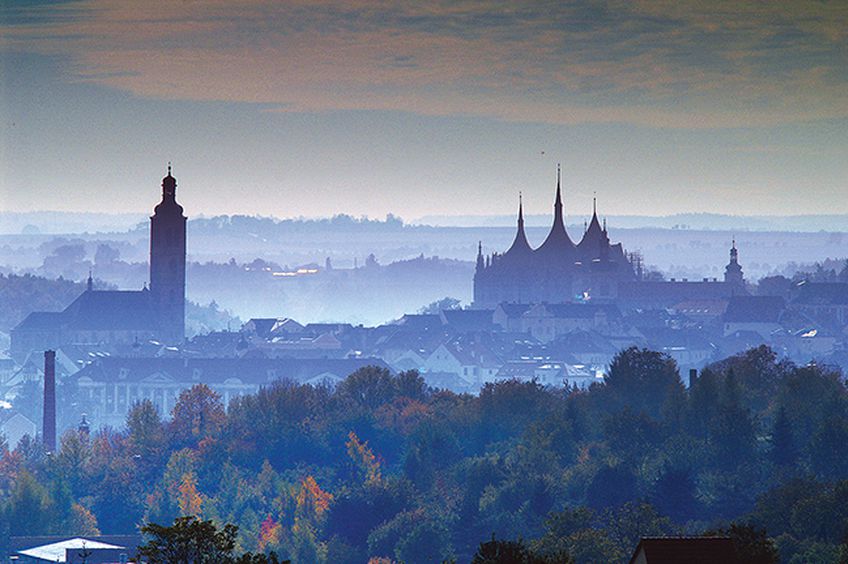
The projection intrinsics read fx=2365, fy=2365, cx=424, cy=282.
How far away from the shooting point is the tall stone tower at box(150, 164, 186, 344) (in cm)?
14800

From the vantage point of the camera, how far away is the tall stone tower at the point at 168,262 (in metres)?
148

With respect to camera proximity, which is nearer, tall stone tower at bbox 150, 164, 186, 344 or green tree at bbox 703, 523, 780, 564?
green tree at bbox 703, 523, 780, 564

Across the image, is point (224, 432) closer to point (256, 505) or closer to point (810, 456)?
point (256, 505)

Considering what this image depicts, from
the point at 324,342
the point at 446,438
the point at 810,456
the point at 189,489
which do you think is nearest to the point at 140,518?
the point at 189,489

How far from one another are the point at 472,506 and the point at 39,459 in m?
28.6

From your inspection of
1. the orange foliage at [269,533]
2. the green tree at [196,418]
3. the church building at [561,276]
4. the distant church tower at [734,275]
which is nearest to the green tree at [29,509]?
the orange foliage at [269,533]

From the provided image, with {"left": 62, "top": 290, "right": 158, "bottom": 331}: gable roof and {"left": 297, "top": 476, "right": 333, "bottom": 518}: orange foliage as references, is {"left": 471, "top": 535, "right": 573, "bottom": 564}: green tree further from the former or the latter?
{"left": 62, "top": 290, "right": 158, "bottom": 331}: gable roof

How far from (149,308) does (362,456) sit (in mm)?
75115

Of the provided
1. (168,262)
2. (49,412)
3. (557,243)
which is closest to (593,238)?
(557,243)

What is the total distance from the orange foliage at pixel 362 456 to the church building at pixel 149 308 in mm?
69659

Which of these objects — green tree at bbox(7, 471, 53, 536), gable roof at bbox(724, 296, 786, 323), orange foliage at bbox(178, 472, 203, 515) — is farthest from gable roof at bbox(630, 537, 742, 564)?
gable roof at bbox(724, 296, 786, 323)

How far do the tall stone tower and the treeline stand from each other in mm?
54407

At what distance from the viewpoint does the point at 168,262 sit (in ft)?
493

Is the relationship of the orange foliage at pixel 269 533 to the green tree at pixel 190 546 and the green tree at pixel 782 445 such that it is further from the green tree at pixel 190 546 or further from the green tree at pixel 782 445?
the green tree at pixel 190 546
